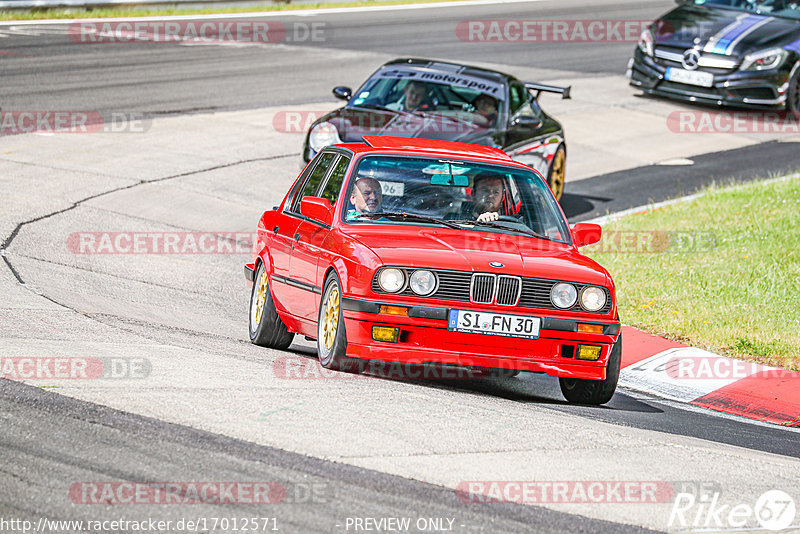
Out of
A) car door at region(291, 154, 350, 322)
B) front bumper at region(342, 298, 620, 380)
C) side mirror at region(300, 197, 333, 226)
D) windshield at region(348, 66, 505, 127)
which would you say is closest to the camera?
front bumper at region(342, 298, 620, 380)

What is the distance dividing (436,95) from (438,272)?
6.88m

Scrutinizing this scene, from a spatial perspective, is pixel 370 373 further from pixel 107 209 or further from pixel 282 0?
pixel 282 0

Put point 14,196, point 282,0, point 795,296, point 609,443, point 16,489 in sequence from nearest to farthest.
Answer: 1. point 16,489
2. point 609,443
3. point 795,296
4. point 14,196
5. point 282,0

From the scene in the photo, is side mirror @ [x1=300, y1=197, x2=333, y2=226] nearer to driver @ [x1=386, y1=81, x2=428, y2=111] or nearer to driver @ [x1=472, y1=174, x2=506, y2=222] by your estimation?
driver @ [x1=472, y1=174, x2=506, y2=222]

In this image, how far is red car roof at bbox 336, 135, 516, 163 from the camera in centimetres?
826

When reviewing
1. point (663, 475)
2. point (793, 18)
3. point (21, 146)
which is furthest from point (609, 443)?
point (793, 18)

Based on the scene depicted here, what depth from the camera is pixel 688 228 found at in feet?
43.7

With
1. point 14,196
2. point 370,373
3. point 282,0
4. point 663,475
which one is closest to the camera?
point 663,475

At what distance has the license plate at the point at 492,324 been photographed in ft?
22.9

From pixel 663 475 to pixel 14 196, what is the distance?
9.20 m

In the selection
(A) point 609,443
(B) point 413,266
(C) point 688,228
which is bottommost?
(C) point 688,228

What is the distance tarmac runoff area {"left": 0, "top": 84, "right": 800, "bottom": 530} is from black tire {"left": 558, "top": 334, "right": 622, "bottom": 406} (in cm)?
13

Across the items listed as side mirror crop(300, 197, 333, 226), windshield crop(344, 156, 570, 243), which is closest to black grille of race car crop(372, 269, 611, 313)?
windshield crop(344, 156, 570, 243)

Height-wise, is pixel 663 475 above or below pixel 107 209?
above
